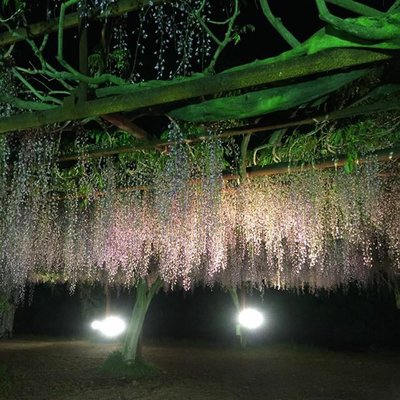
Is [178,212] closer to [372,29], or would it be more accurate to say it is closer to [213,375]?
[372,29]

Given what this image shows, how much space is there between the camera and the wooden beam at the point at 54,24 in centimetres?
261

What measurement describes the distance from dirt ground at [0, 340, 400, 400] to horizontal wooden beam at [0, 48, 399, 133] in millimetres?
5325

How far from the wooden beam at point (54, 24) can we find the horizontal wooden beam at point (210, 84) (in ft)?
1.94

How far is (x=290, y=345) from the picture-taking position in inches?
532

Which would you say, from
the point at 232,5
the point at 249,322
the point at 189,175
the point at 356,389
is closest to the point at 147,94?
the point at 232,5

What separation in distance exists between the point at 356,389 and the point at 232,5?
6566 mm

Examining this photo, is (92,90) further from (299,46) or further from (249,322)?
(249,322)

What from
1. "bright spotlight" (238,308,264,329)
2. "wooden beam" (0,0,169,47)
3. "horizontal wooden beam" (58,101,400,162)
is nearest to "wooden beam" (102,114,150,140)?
"horizontal wooden beam" (58,101,400,162)

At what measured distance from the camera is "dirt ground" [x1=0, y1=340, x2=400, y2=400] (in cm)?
696

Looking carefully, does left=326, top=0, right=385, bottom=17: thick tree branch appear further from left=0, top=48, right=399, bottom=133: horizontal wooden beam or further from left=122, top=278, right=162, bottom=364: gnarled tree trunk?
left=122, top=278, right=162, bottom=364: gnarled tree trunk

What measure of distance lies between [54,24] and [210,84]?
127 centimetres

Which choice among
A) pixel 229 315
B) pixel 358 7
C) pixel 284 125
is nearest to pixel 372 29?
pixel 358 7

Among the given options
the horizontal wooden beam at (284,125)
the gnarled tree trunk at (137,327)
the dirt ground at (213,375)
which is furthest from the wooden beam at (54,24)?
the gnarled tree trunk at (137,327)

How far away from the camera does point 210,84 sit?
6.54 feet
